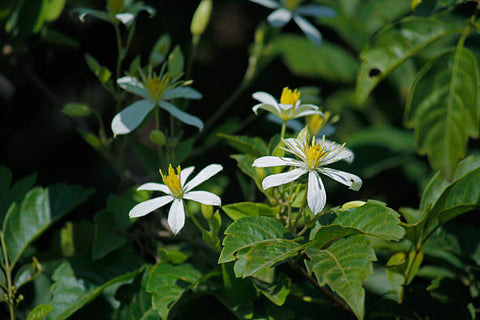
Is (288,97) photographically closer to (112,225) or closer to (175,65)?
(175,65)

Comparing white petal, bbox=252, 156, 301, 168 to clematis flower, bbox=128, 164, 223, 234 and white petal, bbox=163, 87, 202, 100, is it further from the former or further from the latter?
white petal, bbox=163, 87, 202, 100

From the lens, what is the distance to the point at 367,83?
2.79 ft

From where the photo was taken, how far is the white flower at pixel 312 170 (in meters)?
0.69

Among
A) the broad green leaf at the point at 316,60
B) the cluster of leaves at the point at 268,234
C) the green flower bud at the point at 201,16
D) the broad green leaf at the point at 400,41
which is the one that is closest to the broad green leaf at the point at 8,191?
the cluster of leaves at the point at 268,234

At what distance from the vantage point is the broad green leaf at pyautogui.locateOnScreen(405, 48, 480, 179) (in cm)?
75

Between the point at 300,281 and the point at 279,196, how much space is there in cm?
32

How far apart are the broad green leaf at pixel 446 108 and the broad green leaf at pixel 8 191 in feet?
2.45

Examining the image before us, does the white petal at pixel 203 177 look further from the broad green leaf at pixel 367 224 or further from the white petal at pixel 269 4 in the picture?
the white petal at pixel 269 4

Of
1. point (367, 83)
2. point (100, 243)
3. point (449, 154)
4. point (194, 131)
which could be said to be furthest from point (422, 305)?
point (194, 131)

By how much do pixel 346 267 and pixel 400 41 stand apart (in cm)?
43

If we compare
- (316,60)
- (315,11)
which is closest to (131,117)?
(315,11)

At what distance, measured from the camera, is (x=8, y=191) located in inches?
37.4

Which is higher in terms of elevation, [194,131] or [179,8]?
[179,8]

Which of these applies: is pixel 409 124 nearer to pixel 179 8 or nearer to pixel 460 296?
pixel 460 296
